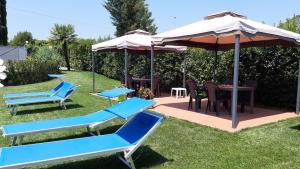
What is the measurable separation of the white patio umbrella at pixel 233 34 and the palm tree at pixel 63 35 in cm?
2157

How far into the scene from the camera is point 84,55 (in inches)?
1083

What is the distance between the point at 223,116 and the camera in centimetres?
892

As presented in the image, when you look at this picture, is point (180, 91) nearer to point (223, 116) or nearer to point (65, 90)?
point (223, 116)

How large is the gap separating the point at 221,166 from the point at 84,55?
23.9 m

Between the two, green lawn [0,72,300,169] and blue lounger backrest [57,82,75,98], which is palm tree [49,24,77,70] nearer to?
blue lounger backrest [57,82,75,98]

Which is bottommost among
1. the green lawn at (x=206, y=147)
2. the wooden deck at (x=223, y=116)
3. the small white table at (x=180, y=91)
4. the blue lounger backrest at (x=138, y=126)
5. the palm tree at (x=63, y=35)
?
the green lawn at (x=206, y=147)

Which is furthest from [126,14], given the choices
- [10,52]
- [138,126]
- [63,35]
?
[138,126]

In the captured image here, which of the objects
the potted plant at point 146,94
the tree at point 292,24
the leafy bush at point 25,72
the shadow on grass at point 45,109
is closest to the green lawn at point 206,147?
the shadow on grass at point 45,109

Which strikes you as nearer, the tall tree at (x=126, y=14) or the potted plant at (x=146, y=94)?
the potted plant at (x=146, y=94)

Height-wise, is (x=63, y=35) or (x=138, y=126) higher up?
(x=63, y=35)

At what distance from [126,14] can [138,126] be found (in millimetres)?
36504

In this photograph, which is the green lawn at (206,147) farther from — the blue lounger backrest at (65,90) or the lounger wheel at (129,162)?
the blue lounger backrest at (65,90)

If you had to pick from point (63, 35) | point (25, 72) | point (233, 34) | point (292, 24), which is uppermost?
point (63, 35)

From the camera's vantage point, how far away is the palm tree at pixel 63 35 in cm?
3058
